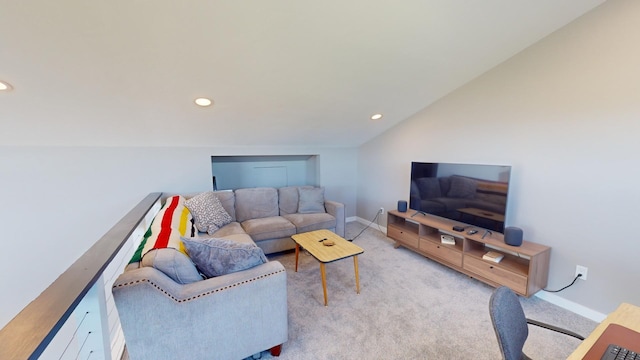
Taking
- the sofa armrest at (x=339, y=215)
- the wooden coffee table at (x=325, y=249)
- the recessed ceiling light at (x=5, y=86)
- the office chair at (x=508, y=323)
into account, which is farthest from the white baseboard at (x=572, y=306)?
the recessed ceiling light at (x=5, y=86)

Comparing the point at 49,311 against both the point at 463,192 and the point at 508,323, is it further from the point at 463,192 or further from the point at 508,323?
the point at 463,192

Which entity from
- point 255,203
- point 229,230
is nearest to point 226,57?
point 229,230

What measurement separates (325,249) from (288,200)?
1525 mm

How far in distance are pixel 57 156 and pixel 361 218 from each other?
4211 mm

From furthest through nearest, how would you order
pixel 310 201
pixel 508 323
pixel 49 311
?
pixel 310 201, pixel 508 323, pixel 49 311

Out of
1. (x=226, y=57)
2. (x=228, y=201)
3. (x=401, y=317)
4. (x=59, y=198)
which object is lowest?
(x=401, y=317)

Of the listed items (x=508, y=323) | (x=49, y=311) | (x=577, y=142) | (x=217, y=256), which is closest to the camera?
(x=49, y=311)

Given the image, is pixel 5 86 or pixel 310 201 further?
pixel 310 201

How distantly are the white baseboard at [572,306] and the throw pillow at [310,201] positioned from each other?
8.57 ft

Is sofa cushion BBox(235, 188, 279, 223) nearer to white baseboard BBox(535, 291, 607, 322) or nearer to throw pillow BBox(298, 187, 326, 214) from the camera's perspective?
throw pillow BBox(298, 187, 326, 214)

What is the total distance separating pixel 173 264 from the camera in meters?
1.51

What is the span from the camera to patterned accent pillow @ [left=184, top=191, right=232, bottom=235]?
2881 mm

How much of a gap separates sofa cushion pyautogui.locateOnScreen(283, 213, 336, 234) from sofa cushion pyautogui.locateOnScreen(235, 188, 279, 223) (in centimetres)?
26

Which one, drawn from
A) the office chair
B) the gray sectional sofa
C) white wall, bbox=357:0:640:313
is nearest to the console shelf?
white wall, bbox=357:0:640:313
